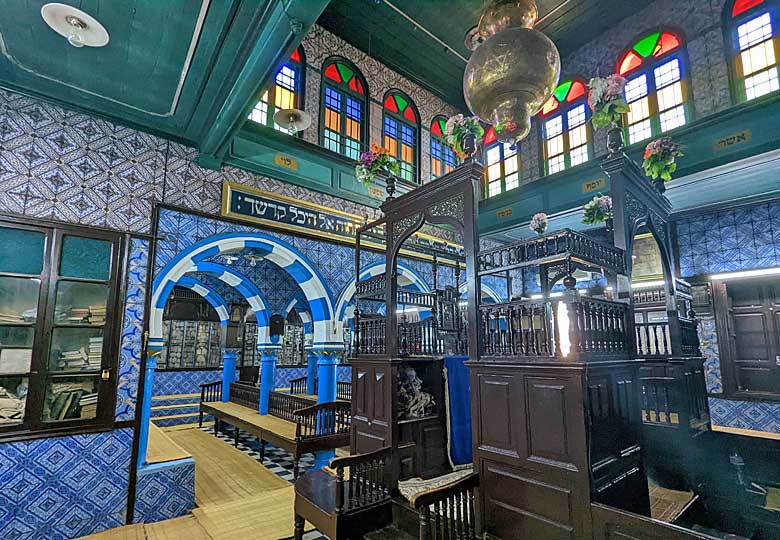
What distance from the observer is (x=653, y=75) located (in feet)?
24.4

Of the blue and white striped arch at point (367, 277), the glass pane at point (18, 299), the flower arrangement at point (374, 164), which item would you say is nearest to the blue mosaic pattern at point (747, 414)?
the blue and white striped arch at point (367, 277)

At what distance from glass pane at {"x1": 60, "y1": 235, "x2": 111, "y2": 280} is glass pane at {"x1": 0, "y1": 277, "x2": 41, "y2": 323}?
30 centimetres

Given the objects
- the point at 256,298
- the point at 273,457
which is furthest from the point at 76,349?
the point at 256,298

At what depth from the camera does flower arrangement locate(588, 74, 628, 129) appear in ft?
11.1

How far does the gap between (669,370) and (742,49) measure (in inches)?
216

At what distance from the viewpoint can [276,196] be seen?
6.74m

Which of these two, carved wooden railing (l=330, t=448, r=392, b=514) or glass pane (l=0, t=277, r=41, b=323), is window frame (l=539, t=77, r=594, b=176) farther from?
glass pane (l=0, t=277, r=41, b=323)

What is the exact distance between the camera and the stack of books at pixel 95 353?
184 inches

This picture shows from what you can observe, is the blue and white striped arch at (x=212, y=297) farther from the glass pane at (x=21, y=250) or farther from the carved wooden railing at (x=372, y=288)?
the carved wooden railing at (x=372, y=288)

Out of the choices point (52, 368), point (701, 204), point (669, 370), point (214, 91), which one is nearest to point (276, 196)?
point (214, 91)

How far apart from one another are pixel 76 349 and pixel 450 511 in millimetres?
4214

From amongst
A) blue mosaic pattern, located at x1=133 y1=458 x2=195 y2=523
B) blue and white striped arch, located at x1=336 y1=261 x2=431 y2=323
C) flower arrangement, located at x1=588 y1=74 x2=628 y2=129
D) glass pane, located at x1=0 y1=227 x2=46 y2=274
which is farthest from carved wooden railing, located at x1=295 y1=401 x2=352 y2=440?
flower arrangement, located at x1=588 y1=74 x2=628 y2=129

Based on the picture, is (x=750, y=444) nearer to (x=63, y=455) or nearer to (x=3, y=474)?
(x=63, y=455)

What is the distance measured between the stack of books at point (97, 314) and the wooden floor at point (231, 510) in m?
2.17
